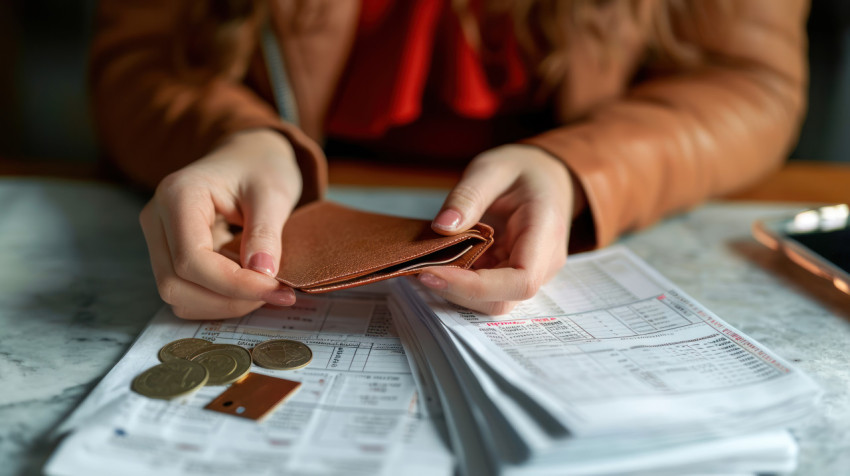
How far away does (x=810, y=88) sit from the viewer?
1.81 meters

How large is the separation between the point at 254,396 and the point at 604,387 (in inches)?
12.0

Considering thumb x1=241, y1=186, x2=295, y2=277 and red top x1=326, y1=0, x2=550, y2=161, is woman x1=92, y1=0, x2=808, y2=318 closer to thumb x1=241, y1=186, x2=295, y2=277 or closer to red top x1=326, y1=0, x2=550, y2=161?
red top x1=326, y1=0, x2=550, y2=161

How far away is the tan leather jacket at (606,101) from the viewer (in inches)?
38.7

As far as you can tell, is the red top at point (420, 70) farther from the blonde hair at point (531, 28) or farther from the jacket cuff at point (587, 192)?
the jacket cuff at point (587, 192)

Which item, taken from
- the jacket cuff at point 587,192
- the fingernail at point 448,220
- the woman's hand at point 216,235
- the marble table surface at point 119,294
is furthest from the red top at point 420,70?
the fingernail at point 448,220

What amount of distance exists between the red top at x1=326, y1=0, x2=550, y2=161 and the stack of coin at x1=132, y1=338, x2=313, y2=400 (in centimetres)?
66

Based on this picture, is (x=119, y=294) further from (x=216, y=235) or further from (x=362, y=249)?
(x=362, y=249)

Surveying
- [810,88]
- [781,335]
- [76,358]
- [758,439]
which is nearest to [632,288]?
[781,335]

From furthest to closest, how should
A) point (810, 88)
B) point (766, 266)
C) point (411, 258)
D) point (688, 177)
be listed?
→ 1. point (810, 88)
2. point (688, 177)
3. point (766, 266)
4. point (411, 258)

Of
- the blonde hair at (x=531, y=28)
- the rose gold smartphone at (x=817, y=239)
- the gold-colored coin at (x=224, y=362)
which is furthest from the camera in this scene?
the blonde hair at (x=531, y=28)

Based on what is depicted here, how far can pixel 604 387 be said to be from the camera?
1.65 feet

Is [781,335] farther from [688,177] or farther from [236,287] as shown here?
[236,287]

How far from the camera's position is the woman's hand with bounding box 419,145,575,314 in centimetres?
62

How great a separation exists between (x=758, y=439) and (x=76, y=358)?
65 cm
